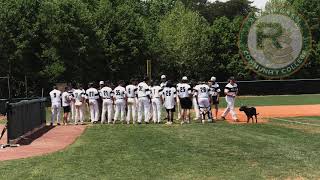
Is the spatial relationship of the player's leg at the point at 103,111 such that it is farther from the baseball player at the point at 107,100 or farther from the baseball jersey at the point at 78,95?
the baseball jersey at the point at 78,95

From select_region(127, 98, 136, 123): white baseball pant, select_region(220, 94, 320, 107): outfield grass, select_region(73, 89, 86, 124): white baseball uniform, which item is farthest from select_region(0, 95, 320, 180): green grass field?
select_region(220, 94, 320, 107): outfield grass

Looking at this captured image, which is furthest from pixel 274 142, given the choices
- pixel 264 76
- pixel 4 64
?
pixel 264 76

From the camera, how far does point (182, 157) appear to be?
12.9 metres

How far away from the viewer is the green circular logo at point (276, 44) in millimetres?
57969

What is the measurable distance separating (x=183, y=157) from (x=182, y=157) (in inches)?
1.0

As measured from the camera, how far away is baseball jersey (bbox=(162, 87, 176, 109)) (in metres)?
23.4

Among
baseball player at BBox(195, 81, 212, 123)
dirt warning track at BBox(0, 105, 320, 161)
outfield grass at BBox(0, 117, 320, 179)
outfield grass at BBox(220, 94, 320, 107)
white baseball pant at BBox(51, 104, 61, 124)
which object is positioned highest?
baseball player at BBox(195, 81, 212, 123)

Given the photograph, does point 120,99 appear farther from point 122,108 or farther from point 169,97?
point 169,97

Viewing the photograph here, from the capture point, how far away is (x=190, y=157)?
12.9 m

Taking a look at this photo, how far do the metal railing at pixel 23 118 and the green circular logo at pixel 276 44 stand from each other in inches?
1484

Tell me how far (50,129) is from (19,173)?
38.5ft

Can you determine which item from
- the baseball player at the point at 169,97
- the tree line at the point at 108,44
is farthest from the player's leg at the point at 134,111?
the tree line at the point at 108,44

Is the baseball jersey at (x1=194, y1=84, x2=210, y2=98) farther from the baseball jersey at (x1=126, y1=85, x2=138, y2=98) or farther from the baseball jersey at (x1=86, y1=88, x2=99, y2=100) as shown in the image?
the baseball jersey at (x1=86, y1=88, x2=99, y2=100)

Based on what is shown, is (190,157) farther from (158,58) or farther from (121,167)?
(158,58)
